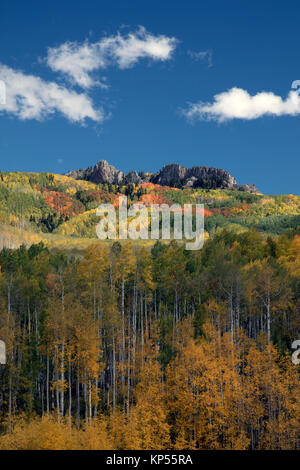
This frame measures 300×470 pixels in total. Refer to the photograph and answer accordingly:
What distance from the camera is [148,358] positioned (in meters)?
66.8

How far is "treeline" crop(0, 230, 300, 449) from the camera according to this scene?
5166 cm

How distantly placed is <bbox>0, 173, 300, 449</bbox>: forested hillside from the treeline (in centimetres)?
23

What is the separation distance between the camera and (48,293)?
69.9 meters

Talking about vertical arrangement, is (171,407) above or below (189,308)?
below

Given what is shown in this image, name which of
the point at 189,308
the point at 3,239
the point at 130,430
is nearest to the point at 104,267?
the point at 189,308

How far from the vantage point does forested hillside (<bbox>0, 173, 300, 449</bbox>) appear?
51625 millimetres

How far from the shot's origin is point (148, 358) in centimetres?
6675

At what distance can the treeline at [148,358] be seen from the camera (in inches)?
2034

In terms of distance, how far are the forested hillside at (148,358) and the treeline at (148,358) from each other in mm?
231

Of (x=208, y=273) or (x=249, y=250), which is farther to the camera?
(x=249, y=250)

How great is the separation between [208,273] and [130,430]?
113 feet

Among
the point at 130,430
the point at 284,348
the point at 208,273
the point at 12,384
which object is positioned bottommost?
the point at 130,430

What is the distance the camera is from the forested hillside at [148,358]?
51.6 metres
